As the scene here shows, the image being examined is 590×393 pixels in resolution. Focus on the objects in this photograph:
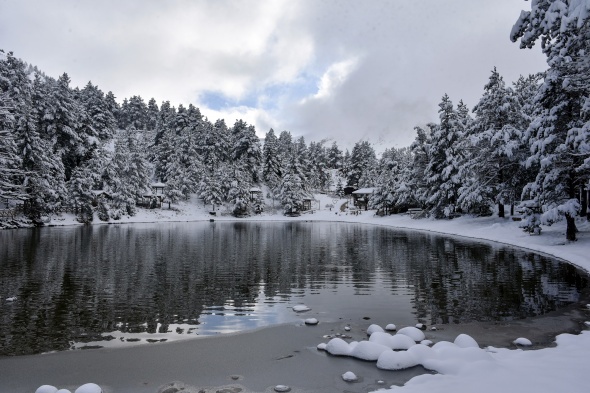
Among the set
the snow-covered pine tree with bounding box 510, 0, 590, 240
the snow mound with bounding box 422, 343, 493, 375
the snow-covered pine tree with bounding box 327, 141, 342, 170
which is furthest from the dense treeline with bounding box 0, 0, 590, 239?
the snow-covered pine tree with bounding box 327, 141, 342, 170

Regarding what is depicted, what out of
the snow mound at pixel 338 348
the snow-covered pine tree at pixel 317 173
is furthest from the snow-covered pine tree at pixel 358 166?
the snow mound at pixel 338 348

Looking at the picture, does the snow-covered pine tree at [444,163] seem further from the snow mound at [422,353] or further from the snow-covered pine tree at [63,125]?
the snow-covered pine tree at [63,125]

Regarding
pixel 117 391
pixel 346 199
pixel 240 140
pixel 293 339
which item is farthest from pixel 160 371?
pixel 346 199

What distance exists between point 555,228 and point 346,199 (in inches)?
2973

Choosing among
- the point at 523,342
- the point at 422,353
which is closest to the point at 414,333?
the point at 422,353

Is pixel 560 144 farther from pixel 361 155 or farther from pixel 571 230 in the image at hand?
pixel 361 155

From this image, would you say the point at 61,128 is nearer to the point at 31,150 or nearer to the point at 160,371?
the point at 31,150

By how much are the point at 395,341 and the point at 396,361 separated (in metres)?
1.16

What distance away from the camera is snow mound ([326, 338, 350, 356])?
816 cm

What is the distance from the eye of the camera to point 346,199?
106m

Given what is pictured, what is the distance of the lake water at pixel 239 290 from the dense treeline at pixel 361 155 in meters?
6.23

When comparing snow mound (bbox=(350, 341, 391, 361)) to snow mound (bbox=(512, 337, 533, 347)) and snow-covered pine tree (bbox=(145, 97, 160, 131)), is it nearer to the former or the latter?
snow mound (bbox=(512, 337, 533, 347))

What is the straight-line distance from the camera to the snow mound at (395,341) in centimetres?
842

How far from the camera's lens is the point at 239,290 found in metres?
14.8
